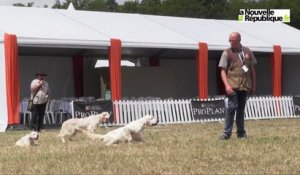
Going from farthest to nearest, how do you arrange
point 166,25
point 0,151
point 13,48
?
point 166,25 → point 13,48 → point 0,151

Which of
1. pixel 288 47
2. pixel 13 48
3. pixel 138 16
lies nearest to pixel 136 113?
pixel 13 48

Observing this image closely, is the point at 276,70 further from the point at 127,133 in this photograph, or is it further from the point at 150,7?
the point at 150,7

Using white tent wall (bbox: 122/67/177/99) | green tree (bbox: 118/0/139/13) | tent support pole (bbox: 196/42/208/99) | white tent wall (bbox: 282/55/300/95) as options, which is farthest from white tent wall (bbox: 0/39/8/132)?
green tree (bbox: 118/0/139/13)

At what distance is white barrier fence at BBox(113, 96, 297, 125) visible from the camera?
18531mm

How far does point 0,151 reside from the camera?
9398 millimetres

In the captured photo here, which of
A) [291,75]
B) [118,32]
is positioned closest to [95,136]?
[118,32]

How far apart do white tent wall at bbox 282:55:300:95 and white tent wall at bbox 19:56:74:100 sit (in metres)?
10.5

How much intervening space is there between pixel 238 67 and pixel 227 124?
3.15 feet

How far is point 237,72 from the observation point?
9.93m

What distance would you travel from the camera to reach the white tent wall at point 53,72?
23.8 m

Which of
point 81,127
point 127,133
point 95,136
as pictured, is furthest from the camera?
point 81,127

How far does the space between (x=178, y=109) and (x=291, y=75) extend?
35.5 feet

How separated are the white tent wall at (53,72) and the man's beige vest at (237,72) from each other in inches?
588

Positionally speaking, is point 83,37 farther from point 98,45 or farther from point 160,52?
point 160,52
